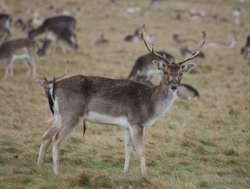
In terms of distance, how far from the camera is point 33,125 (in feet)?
34.3

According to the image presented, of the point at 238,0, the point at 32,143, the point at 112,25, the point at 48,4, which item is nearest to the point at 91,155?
the point at 32,143

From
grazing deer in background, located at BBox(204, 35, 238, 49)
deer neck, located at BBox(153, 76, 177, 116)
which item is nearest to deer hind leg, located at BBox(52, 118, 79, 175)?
deer neck, located at BBox(153, 76, 177, 116)

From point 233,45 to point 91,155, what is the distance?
16.8 metres

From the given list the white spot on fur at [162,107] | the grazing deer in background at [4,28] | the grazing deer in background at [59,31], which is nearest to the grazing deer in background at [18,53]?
the grazing deer in background at [59,31]

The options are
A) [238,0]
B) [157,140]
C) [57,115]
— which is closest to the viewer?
[57,115]

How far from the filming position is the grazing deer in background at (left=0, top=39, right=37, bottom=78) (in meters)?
15.7

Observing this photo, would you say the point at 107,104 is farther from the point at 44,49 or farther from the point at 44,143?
the point at 44,49

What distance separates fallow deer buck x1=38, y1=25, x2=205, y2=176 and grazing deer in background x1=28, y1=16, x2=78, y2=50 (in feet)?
40.8

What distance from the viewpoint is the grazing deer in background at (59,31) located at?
65.3 feet

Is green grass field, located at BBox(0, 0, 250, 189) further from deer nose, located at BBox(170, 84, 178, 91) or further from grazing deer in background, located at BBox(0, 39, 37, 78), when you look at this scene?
deer nose, located at BBox(170, 84, 178, 91)

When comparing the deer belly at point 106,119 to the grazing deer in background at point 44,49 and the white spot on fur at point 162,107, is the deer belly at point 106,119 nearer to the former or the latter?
the white spot on fur at point 162,107

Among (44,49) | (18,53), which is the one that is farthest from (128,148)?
(44,49)

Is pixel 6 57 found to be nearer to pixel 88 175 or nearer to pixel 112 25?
pixel 88 175

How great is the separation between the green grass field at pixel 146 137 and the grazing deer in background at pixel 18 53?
1.18ft
